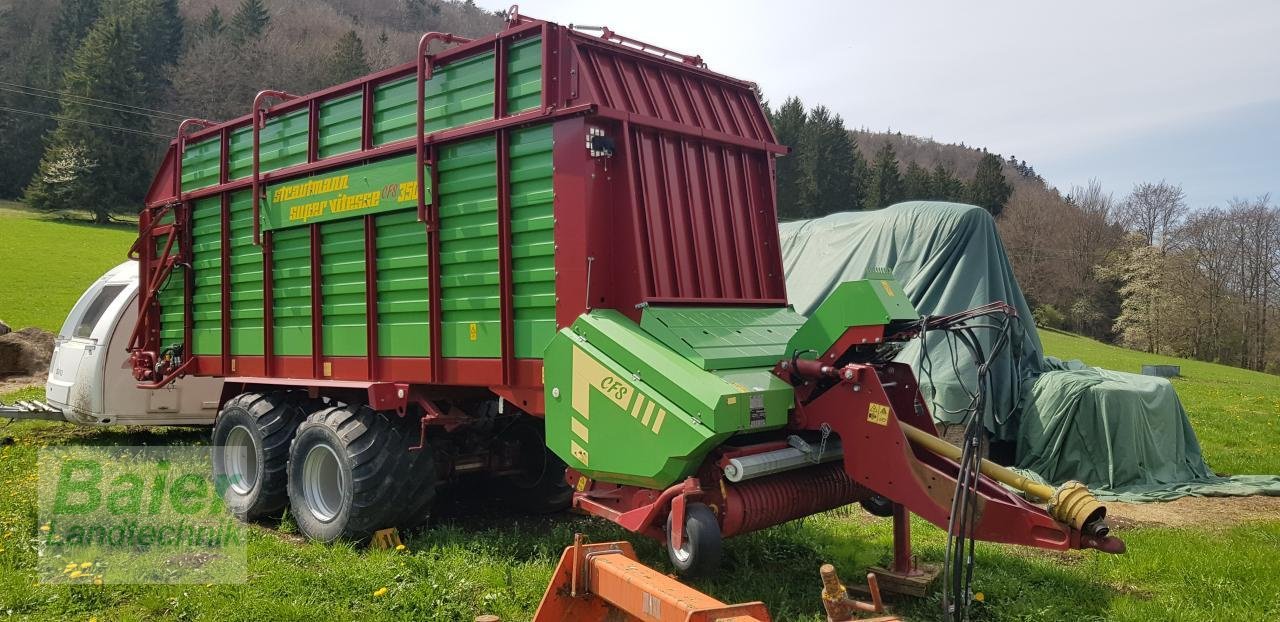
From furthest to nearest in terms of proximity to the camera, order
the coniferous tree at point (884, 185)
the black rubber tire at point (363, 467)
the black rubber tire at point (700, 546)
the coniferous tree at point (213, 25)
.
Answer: the coniferous tree at point (884, 185), the coniferous tree at point (213, 25), the black rubber tire at point (363, 467), the black rubber tire at point (700, 546)

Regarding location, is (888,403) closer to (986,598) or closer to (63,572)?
(986,598)

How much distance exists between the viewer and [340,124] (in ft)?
A: 20.6

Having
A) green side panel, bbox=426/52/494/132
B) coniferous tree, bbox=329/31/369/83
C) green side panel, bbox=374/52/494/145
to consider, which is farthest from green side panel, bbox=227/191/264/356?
coniferous tree, bbox=329/31/369/83

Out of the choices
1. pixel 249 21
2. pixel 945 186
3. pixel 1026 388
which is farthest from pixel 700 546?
pixel 249 21

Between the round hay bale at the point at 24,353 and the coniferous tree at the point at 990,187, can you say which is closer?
the round hay bale at the point at 24,353

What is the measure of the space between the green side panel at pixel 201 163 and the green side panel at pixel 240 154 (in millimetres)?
157

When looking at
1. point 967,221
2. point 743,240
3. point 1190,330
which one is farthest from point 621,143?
point 1190,330

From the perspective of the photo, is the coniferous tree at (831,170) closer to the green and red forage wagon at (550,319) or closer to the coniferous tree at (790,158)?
→ the coniferous tree at (790,158)

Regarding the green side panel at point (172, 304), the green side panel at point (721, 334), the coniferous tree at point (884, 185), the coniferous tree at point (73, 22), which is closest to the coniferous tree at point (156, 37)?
the coniferous tree at point (73, 22)

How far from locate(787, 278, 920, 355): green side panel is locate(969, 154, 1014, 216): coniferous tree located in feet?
184

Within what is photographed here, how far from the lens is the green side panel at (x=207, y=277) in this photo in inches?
291

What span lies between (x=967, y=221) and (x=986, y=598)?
754 cm

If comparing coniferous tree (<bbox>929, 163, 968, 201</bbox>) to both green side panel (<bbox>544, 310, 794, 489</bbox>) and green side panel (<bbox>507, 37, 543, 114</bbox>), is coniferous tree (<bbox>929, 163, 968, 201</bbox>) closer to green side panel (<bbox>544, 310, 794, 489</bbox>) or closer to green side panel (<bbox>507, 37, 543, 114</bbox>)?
green side panel (<bbox>507, 37, 543, 114</bbox>)

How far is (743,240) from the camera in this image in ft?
18.5
